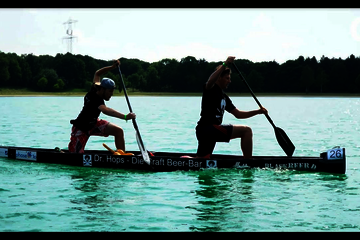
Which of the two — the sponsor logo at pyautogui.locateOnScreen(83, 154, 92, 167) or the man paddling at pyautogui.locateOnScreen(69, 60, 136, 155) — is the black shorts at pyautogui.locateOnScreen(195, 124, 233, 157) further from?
the sponsor logo at pyautogui.locateOnScreen(83, 154, 92, 167)

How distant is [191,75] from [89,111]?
5386 inches

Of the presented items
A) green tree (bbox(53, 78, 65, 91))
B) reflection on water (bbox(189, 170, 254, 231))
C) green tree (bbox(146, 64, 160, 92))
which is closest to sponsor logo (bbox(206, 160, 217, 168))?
reflection on water (bbox(189, 170, 254, 231))

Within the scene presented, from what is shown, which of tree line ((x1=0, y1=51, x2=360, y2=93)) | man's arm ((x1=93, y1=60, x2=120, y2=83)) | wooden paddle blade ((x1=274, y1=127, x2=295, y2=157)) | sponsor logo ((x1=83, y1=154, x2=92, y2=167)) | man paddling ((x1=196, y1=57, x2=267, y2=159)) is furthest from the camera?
tree line ((x1=0, y1=51, x2=360, y2=93))

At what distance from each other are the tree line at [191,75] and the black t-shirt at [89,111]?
117962mm

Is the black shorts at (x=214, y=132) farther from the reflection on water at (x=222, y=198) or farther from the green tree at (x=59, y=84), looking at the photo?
the green tree at (x=59, y=84)

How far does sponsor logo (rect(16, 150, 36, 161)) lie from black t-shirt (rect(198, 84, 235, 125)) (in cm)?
445

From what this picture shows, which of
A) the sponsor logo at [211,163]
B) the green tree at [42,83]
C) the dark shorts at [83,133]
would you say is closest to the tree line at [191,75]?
the green tree at [42,83]

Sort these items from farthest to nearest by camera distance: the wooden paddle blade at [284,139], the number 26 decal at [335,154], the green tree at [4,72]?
the green tree at [4,72]
the wooden paddle blade at [284,139]
the number 26 decal at [335,154]

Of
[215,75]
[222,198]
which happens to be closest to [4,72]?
[215,75]

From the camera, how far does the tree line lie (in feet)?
450

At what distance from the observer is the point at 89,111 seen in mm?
12188

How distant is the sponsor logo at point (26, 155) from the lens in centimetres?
1309

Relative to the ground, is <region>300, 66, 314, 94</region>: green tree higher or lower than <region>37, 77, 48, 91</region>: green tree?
higher

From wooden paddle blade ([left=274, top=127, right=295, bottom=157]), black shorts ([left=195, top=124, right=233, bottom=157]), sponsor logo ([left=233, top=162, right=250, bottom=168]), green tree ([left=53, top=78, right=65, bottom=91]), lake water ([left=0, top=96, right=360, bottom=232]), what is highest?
green tree ([left=53, top=78, right=65, bottom=91])
